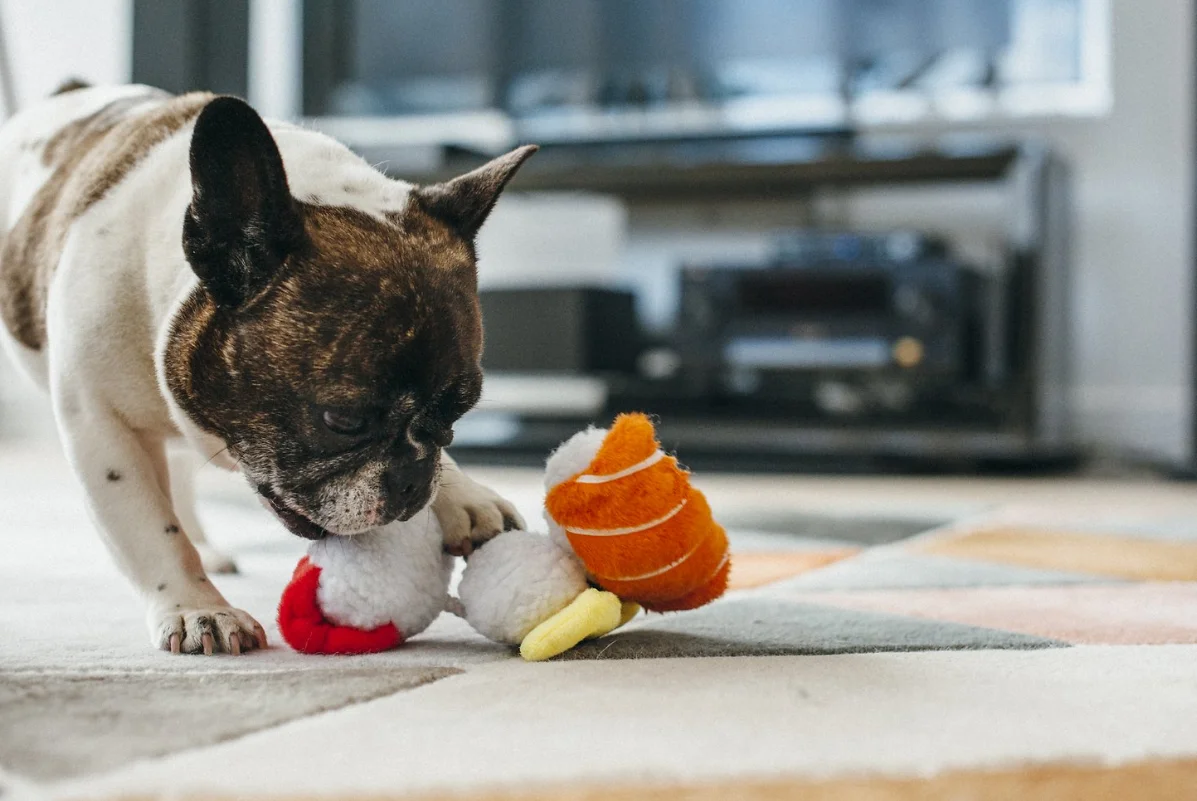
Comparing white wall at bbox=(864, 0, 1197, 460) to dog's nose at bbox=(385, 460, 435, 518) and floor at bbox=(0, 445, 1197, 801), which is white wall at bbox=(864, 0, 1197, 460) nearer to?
floor at bbox=(0, 445, 1197, 801)

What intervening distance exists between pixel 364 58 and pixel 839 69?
Answer: 1.48 m

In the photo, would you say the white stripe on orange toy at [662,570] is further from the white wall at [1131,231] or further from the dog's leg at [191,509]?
the white wall at [1131,231]

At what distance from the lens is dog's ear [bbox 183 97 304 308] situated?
0.94 meters

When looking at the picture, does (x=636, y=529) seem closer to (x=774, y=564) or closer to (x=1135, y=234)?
(x=774, y=564)

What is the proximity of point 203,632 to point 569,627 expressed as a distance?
0.30m

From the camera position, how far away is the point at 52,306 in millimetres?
1129

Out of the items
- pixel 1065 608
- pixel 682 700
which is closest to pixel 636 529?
pixel 682 700

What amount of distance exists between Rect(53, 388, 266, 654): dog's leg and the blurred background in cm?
220

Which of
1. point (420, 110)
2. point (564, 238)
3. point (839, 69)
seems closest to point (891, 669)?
point (564, 238)

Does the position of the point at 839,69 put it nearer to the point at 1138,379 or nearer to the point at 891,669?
the point at 1138,379

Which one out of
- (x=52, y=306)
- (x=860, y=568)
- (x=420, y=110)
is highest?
(x=420, y=110)

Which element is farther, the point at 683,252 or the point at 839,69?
the point at 683,252

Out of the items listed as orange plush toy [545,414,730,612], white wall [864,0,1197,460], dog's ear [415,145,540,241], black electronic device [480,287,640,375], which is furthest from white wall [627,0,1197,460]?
orange plush toy [545,414,730,612]

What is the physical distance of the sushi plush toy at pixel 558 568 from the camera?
3.30 feet
